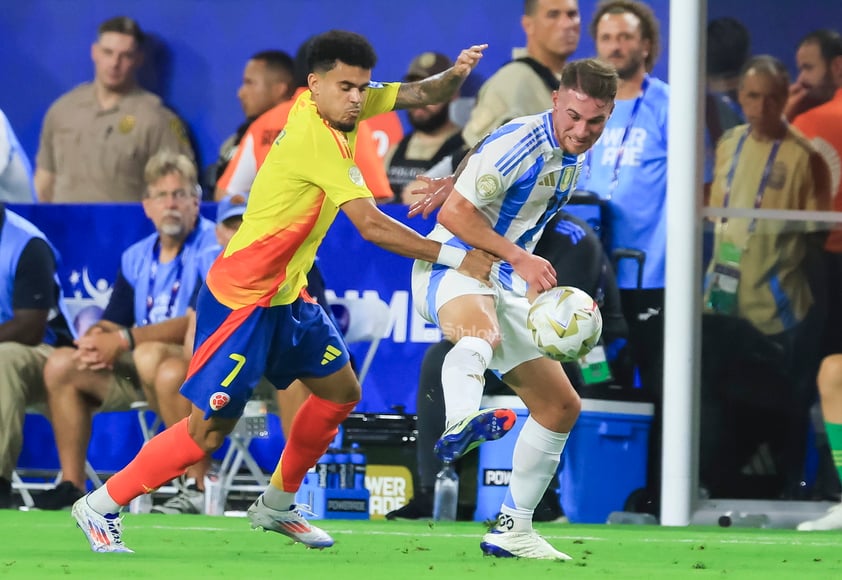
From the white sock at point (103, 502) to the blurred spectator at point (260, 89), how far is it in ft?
17.5

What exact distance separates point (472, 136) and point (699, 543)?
11.8ft

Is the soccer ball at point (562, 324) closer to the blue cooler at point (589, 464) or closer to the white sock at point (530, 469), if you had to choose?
the white sock at point (530, 469)

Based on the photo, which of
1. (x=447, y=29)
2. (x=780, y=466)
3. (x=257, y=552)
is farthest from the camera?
(x=447, y=29)

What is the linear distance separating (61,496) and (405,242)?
14.0 feet

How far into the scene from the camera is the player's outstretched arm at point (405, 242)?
627 cm

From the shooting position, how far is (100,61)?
11.8 meters

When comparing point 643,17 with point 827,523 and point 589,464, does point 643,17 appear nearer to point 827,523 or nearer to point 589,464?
point 589,464

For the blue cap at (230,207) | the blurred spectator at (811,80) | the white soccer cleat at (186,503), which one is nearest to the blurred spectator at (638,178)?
the blurred spectator at (811,80)

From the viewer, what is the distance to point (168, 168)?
33.4 ft

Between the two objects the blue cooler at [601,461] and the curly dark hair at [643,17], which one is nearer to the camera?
the blue cooler at [601,461]

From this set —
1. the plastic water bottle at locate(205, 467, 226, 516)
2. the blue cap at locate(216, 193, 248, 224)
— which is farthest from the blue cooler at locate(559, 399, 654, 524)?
the blue cap at locate(216, 193, 248, 224)

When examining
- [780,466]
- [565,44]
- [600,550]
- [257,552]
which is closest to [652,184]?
[565,44]

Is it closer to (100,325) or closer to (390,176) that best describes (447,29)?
(390,176)

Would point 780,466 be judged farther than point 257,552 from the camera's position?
Yes
